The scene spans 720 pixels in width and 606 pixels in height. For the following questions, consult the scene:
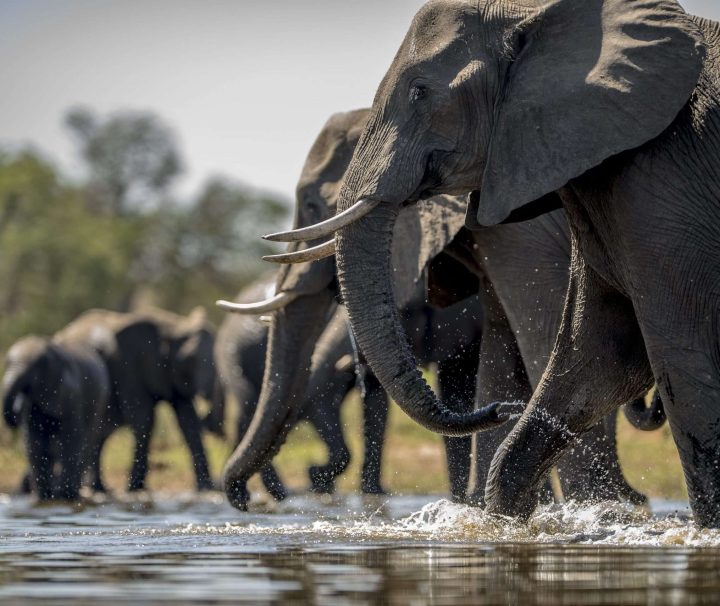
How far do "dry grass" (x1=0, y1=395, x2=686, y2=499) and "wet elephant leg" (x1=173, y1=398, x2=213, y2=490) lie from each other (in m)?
0.34

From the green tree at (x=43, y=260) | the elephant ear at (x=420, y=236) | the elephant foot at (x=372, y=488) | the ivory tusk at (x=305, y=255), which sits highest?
the green tree at (x=43, y=260)

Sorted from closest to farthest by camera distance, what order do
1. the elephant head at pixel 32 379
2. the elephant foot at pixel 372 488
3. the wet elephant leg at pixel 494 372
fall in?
1. the wet elephant leg at pixel 494 372
2. the elephant foot at pixel 372 488
3. the elephant head at pixel 32 379

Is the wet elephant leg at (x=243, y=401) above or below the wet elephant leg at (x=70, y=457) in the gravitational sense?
above

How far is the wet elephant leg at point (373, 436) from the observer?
10859 mm

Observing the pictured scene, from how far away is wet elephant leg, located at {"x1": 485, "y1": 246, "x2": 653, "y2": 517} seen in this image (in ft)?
19.6

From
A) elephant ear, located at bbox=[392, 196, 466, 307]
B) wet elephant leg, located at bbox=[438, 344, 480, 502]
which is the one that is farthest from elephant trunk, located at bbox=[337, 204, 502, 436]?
wet elephant leg, located at bbox=[438, 344, 480, 502]

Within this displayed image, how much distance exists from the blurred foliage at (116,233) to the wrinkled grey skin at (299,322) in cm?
1968

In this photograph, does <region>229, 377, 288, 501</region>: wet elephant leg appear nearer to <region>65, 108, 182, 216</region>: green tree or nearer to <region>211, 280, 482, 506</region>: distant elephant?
<region>211, 280, 482, 506</region>: distant elephant

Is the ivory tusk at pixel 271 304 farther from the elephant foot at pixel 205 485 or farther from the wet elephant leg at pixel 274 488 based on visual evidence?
the elephant foot at pixel 205 485

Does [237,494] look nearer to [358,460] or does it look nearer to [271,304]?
[271,304]

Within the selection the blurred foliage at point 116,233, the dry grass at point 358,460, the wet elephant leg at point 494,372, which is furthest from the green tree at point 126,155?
the wet elephant leg at point 494,372

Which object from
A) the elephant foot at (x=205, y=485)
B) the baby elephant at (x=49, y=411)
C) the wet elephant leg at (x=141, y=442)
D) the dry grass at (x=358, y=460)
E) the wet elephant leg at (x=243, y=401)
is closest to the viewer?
the dry grass at (x=358, y=460)

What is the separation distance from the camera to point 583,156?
545cm

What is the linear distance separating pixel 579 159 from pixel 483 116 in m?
0.37
